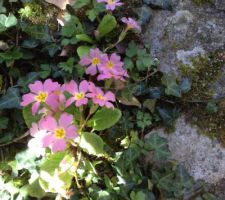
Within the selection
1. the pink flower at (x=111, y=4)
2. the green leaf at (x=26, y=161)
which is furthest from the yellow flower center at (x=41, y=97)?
the pink flower at (x=111, y=4)

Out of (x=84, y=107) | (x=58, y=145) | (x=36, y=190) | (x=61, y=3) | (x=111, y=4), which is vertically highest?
(x=111, y=4)

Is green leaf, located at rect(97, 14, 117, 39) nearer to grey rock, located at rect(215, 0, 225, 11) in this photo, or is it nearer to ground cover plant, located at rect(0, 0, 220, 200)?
ground cover plant, located at rect(0, 0, 220, 200)

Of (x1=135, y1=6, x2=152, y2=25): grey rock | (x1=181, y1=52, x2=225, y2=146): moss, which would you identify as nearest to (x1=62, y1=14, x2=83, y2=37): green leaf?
(x1=135, y1=6, x2=152, y2=25): grey rock

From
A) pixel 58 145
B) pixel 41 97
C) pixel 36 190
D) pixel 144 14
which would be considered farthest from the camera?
pixel 144 14

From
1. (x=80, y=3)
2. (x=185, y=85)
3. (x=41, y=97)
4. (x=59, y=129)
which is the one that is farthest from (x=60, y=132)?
(x=80, y=3)

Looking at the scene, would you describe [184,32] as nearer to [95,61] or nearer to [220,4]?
[220,4]

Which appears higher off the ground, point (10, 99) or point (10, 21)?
point (10, 21)

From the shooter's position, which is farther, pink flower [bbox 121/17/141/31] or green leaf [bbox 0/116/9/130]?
pink flower [bbox 121/17/141/31]
